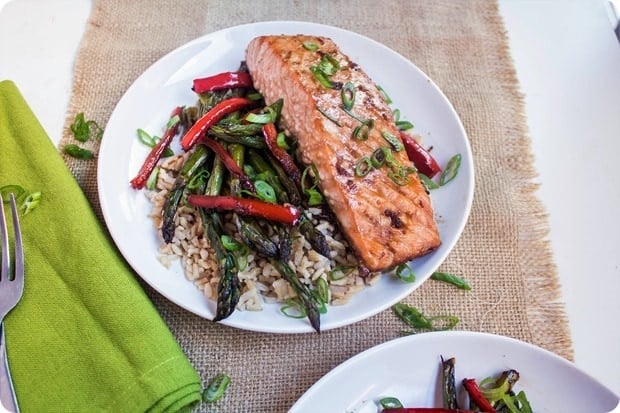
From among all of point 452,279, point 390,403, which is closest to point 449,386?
point 390,403

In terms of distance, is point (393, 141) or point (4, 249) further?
point (393, 141)

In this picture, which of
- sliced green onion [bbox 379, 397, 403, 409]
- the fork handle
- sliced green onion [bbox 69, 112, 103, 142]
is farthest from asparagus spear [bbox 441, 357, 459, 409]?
sliced green onion [bbox 69, 112, 103, 142]

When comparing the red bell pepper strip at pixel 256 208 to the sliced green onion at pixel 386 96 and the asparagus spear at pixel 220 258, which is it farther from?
the sliced green onion at pixel 386 96

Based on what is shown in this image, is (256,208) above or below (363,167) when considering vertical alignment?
below

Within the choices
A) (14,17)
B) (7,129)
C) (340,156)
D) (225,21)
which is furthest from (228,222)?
(14,17)

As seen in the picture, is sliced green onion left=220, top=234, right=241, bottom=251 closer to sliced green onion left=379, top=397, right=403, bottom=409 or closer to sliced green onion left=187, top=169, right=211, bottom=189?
sliced green onion left=187, top=169, right=211, bottom=189

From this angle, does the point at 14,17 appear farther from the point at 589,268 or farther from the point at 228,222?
the point at 589,268

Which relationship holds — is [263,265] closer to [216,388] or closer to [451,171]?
[216,388]
